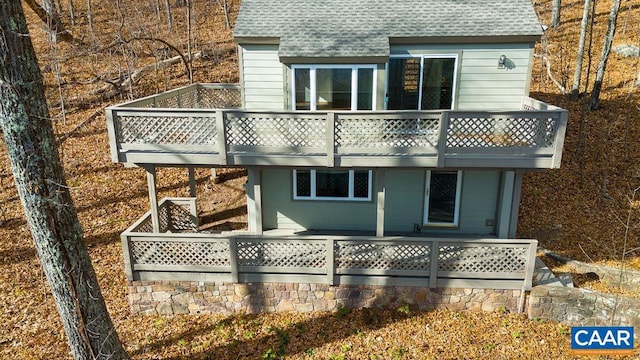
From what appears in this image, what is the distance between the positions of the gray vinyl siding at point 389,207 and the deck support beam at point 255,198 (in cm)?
42

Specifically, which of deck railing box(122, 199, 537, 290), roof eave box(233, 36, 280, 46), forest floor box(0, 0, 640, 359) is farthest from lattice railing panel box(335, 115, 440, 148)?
forest floor box(0, 0, 640, 359)

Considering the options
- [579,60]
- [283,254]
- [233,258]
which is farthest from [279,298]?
[579,60]

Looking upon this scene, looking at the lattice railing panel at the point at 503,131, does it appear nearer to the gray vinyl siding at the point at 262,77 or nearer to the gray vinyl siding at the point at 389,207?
the gray vinyl siding at the point at 389,207

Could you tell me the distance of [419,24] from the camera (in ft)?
30.4

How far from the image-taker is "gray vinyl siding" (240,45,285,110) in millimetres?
9492

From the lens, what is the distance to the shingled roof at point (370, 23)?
8.88 m

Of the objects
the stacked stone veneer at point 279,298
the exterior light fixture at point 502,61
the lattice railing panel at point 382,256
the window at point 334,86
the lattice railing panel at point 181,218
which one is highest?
the exterior light fixture at point 502,61

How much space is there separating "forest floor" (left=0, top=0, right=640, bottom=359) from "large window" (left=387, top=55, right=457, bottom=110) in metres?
4.89

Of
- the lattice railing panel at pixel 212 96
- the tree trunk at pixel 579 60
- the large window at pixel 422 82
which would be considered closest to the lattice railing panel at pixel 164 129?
the lattice railing panel at pixel 212 96

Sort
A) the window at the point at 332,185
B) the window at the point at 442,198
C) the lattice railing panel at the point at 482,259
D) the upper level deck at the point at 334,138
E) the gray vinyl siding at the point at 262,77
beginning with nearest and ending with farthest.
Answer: the upper level deck at the point at 334,138 → the lattice railing panel at the point at 482,259 → the gray vinyl siding at the point at 262,77 → the window at the point at 442,198 → the window at the point at 332,185

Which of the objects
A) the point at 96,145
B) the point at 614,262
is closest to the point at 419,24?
the point at 614,262

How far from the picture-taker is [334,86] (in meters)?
9.30

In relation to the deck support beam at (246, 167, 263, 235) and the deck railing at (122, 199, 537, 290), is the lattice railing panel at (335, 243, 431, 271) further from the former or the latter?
the deck support beam at (246, 167, 263, 235)

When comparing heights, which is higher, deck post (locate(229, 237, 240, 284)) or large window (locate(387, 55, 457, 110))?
large window (locate(387, 55, 457, 110))
